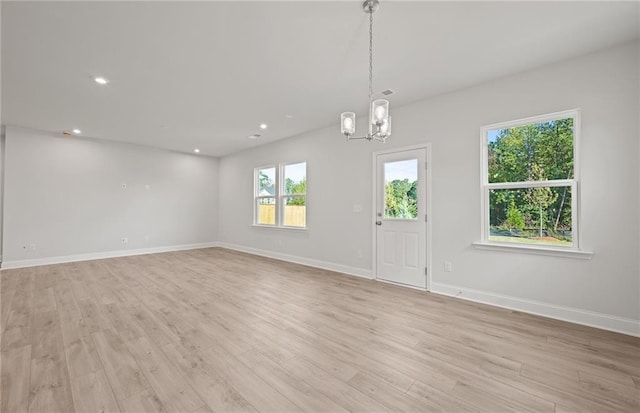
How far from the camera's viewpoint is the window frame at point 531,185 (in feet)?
9.15

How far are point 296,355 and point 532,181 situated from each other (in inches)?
125

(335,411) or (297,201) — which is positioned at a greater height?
(297,201)

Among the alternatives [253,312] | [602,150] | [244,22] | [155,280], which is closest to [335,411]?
[253,312]

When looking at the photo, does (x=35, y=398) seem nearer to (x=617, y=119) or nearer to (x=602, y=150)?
(x=602, y=150)

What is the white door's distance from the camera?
3.92 metres

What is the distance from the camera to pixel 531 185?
3.07 meters

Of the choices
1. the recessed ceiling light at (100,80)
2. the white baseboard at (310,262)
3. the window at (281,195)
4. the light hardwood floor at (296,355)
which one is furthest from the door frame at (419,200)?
the recessed ceiling light at (100,80)

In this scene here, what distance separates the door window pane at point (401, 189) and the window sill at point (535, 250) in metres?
0.98

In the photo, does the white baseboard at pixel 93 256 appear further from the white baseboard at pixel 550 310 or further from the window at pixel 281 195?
the white baseboard at pixel 550 310

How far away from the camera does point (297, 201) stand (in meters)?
5.95

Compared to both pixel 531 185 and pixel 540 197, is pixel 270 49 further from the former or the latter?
pixel 540 197

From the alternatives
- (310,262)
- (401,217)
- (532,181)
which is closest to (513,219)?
(532,181)

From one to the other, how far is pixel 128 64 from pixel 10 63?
1227 mm

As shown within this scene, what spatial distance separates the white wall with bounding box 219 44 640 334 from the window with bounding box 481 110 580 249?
10 cm
